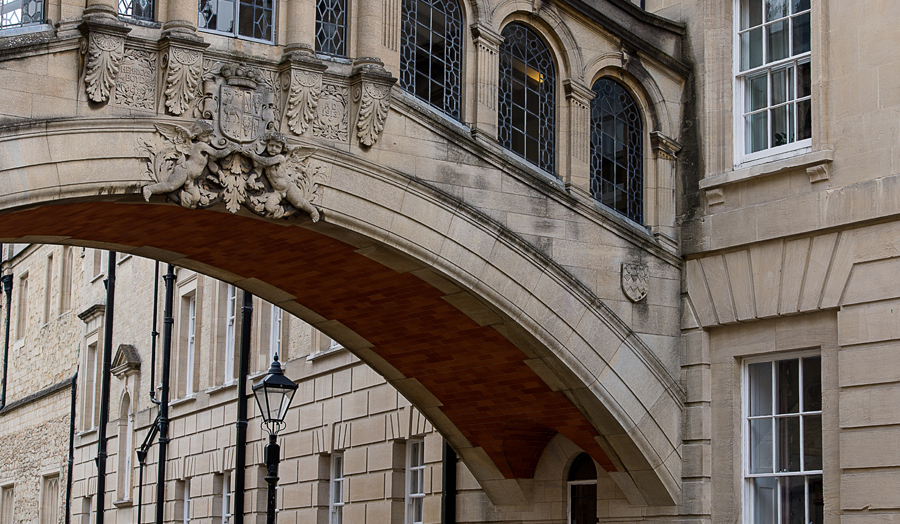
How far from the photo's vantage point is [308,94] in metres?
11.2

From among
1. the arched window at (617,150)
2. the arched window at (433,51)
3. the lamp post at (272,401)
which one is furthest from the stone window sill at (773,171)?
the lamp post at (272,401)

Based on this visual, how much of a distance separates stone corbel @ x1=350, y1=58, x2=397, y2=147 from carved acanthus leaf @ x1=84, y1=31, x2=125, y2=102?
6.88 ft

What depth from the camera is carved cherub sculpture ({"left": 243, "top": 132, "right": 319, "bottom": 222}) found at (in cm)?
1093

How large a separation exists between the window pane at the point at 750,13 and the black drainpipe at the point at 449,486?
246 inches

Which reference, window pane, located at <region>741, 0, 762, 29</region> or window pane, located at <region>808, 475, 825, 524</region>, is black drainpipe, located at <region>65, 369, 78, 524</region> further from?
window pane, located at <region>808, 475, 825, 524</region>

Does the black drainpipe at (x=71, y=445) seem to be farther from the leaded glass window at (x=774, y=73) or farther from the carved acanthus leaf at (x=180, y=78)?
the carved acanthus leaf at (x=180, y=78)

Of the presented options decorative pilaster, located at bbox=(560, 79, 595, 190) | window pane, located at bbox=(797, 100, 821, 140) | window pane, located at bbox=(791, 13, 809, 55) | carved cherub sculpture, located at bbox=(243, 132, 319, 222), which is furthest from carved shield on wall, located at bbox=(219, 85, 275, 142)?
window pane, located at bbox=(791, 13, 809, 55)

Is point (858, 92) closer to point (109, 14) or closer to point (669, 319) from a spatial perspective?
point (669, 319)

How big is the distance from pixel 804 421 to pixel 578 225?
2820mm

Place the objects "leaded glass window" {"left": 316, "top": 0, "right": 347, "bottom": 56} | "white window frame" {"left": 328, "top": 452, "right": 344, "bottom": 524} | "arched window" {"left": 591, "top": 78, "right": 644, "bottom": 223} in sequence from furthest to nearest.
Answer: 1. "white window frame" {"left": 328, "top": 452, "right": 344, "bottom": 524}
2. "arched window" {"left": 591, "top": 78, "right": 644, "bottom": 223}
3. "leaded glass window" {"left": 316, "top": 0, "right": 347, "bottom": 56}

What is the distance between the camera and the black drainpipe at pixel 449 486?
16125mm

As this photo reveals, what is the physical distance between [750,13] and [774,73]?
0.79 meters

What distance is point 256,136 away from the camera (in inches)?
431

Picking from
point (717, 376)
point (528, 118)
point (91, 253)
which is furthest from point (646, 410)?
point (91, 253)
